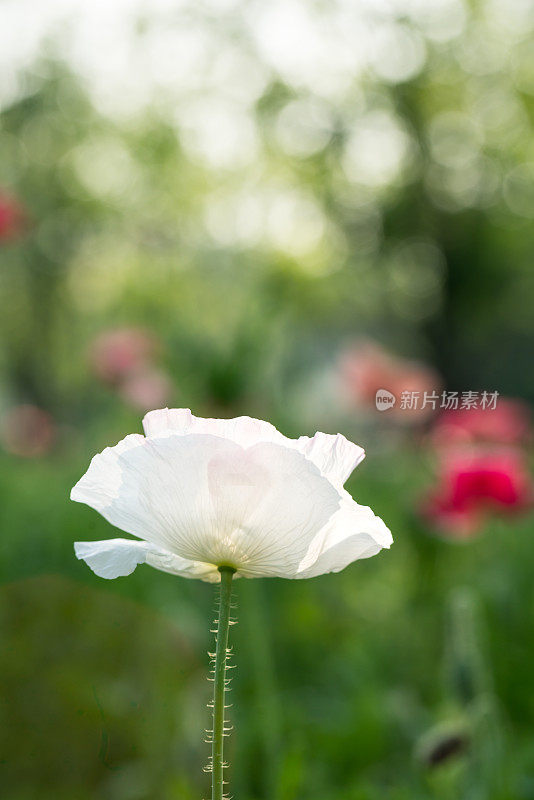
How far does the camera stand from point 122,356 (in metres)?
3.54


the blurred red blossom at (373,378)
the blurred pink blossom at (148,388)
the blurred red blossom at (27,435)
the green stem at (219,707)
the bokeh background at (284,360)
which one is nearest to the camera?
the green stem at (219,707)

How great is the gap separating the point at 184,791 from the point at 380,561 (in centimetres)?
297

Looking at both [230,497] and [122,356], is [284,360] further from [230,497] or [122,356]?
[230,497]

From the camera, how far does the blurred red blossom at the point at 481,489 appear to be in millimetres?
2064

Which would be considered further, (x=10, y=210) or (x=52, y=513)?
(x=52, y=513)

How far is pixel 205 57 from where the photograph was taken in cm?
1550

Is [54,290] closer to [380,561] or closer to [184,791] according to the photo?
[380,561]

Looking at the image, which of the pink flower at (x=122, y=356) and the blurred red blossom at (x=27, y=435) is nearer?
the pink flower at (x=122, y=356)

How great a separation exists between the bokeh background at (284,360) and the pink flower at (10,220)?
0.04 ft

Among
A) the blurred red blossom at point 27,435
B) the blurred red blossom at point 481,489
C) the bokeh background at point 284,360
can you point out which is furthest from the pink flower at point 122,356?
the blurred red blossom at point 481,489

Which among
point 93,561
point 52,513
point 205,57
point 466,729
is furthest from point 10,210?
point 205,57

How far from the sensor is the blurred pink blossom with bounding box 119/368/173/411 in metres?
3.13

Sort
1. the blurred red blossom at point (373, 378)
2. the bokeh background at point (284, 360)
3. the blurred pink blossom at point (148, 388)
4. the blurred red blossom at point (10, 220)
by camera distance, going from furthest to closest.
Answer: the blurred red blossom at point (373, 378) → the blurred pink blossom at point (148, 388) → the blurred red blossom at point (10, 220) → the bokeh background at point (284, 360)

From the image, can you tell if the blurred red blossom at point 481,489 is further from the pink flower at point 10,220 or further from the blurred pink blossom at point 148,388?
the pink flower at point 10,220
